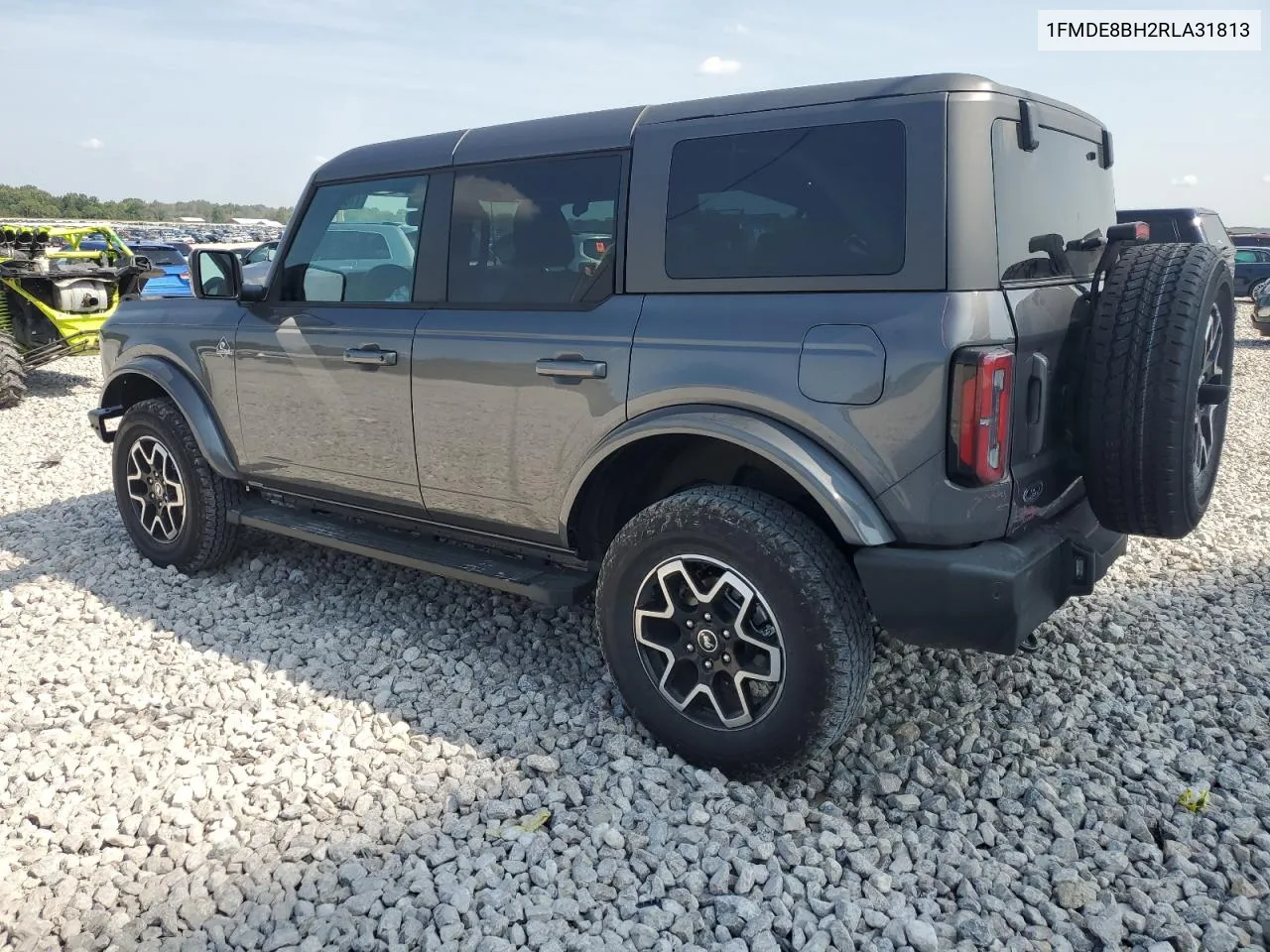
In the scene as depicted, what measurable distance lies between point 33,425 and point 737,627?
8.73 metres

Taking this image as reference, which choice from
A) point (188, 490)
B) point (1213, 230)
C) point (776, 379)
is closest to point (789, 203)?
point (776, 379)

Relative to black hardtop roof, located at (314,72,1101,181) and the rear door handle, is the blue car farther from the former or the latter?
the rear door handle

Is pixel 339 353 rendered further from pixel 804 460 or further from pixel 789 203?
pixel 804 460

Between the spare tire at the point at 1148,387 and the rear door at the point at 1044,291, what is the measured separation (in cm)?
12

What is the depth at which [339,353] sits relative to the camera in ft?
13.2

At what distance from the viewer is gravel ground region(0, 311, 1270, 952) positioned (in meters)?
2.55

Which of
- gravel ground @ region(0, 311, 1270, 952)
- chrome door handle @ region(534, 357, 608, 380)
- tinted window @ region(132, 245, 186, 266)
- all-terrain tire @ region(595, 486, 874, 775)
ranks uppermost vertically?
tinted window @ region(132, 245, 186, 266)

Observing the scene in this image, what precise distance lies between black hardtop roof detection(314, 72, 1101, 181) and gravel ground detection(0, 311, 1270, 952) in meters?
1.94

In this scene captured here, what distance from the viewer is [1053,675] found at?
149 inches

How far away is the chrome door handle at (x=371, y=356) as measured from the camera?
3.84 meters

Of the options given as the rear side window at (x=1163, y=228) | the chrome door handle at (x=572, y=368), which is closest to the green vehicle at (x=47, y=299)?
the chrome door handle at (x=572, y=368)

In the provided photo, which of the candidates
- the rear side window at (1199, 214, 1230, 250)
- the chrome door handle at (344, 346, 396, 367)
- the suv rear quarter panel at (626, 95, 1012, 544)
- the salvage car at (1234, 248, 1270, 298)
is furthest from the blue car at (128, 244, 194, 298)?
the salvage car at (1234, 248, 1270, 298)

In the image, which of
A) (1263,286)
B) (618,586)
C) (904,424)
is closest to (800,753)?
(618,586)

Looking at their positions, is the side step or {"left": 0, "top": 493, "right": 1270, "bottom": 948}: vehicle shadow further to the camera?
the side step
